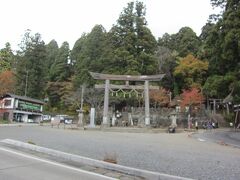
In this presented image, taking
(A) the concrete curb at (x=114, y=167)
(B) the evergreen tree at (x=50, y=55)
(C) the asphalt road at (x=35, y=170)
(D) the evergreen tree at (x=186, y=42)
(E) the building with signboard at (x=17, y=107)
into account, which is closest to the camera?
(C) the asphalt road at (x=35, y=170)

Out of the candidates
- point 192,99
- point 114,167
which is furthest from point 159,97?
point 114,167

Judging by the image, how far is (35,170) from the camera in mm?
8273

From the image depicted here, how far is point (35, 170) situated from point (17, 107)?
166 feet

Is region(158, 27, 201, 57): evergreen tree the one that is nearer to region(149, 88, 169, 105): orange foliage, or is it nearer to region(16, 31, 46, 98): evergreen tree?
region(149, 88, 169, 105): orange foliage

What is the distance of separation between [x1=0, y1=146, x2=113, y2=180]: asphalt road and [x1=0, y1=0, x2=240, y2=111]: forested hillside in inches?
1137

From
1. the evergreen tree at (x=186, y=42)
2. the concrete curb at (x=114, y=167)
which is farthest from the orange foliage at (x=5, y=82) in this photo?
the concrete curb at (x=114, y=167)

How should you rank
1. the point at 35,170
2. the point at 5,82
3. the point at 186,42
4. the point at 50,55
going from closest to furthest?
1. the point at 35,170
2. the point at 5,82
3. the point at 186,42
4. the point at 50,55

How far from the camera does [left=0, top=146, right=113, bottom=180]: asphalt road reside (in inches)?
296

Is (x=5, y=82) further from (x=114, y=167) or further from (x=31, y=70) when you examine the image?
(x=114, y=167)

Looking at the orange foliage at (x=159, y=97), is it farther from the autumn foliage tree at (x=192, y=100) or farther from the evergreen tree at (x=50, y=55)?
the evergreen tree at (x=50, y=55)

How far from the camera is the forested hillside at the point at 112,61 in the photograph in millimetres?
52500

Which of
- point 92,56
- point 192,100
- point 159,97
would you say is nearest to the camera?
point 192,100

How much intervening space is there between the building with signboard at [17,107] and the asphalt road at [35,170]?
46.4 m

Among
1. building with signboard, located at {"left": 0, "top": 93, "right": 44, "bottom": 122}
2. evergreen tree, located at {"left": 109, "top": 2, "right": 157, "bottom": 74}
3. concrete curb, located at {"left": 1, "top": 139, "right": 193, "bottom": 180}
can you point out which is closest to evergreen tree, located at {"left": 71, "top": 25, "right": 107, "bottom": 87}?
evergreen tree, located at {"left": 109, "top": 2, "right": 157, "bottom": 74}
